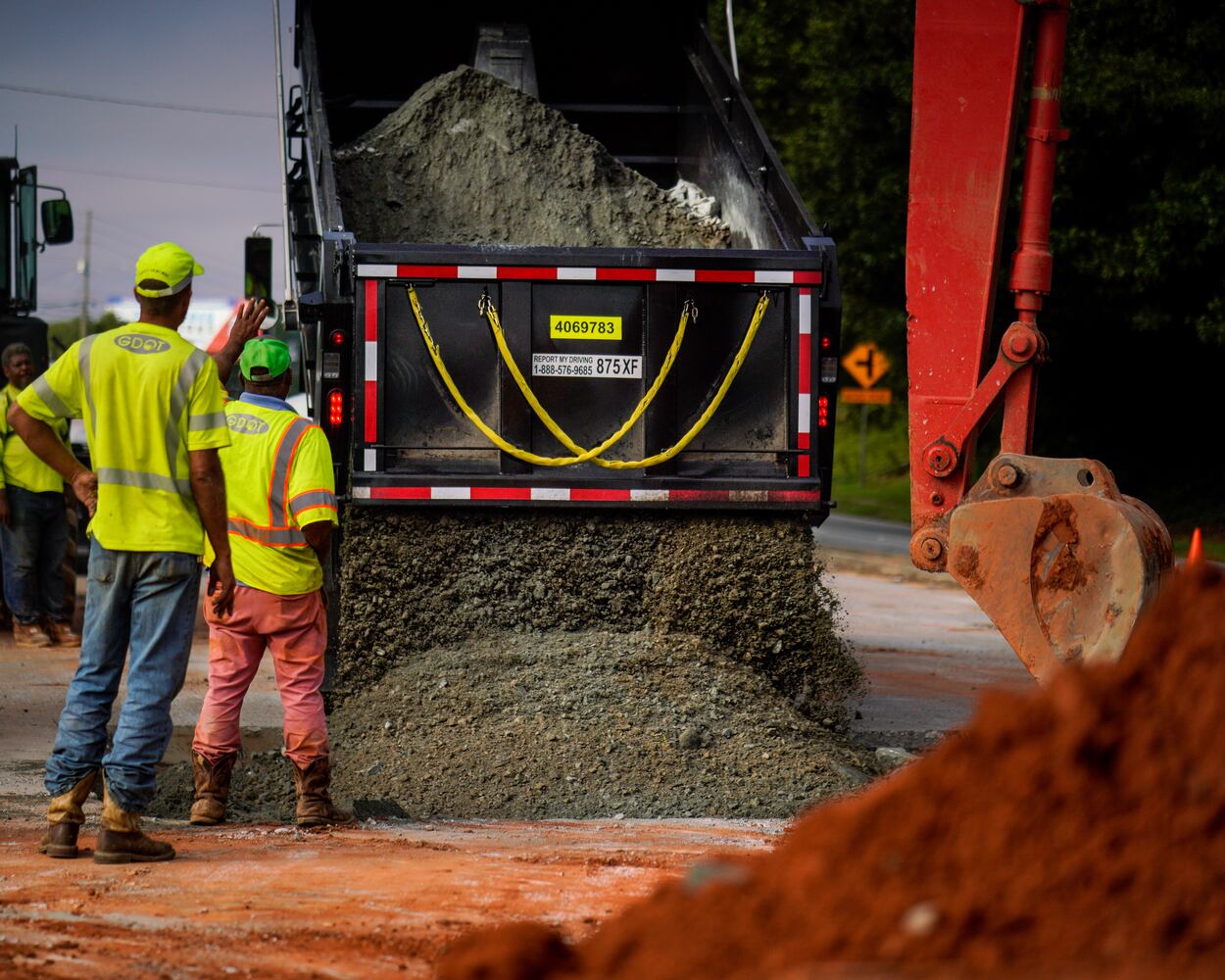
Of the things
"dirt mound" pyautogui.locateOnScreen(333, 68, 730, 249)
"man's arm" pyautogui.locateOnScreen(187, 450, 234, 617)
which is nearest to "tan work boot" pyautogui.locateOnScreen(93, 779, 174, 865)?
"man's arm" pyautogui.locateOnScreen(187, 450, 234, 617)

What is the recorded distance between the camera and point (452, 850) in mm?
5059

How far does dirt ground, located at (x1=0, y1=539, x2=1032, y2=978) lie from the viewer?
3.72 metres

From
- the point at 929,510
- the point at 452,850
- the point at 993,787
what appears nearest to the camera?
the point at 993,787

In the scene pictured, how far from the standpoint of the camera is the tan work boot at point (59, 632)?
10844 millimetres

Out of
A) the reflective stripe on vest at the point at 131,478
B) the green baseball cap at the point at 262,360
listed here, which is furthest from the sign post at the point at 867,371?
the reflective stripe on vest at the point at 131,478

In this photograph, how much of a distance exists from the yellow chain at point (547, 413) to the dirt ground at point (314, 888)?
1.27 m

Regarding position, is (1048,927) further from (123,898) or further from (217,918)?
(123,898)

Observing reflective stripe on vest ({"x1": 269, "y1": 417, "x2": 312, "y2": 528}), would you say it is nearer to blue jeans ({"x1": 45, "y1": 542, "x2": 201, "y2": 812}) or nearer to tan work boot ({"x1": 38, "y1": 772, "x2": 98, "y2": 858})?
blue jeans ({"x1": 45, "y1": 542, "x2": 201, "y2": 812})

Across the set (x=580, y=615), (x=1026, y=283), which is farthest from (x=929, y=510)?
(x=580, y=615)

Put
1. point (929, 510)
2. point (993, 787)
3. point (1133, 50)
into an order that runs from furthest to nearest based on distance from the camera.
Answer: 1. point (1133, 50)
2. point (929, 510)
3. point (993, 787)

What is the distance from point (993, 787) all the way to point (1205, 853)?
0.34 metres

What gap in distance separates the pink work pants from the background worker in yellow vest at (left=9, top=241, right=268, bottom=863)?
0.62 meters

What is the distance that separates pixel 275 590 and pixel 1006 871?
351cm

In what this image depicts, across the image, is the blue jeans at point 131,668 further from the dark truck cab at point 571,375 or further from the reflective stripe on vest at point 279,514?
the dark truck cab at point 571,375
